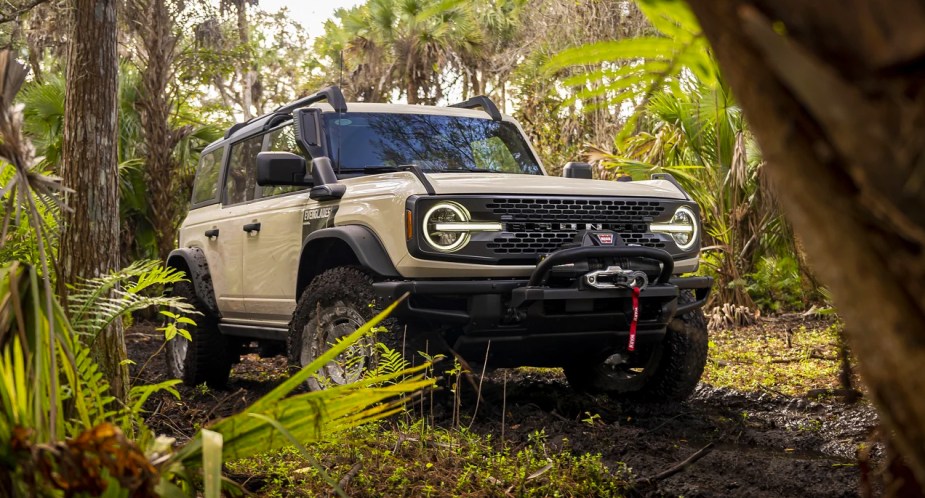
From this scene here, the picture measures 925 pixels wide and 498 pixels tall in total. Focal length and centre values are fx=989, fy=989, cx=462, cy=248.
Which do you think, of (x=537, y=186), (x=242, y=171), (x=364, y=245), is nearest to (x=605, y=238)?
(x=537, y=186)

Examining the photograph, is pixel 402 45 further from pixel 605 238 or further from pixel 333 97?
pixel 605 238

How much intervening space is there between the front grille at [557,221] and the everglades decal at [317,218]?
994 mm

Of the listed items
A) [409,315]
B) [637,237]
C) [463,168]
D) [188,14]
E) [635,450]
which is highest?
[188,14]

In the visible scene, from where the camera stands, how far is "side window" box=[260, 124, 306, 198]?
6359 millimetres

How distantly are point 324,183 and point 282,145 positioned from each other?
1048 millimetres

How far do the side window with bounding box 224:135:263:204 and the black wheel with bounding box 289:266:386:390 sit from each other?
1.73 metres

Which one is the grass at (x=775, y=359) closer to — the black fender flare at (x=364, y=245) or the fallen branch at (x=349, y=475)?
the black fender flare at (x=364, y=245)

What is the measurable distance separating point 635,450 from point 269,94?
3265 cm

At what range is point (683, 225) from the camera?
5.87 m

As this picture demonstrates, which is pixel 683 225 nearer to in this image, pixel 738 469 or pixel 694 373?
pixel 694 373

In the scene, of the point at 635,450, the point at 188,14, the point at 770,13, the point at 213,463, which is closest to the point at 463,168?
the point at 635,450

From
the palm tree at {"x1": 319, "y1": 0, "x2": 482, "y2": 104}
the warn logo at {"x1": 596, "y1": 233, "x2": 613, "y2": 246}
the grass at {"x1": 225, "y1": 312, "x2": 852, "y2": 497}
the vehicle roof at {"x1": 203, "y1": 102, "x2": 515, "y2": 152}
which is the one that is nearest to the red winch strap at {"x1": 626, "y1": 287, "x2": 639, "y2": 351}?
the warn logo at {"x1": 596, "y1": 233, "x2": 613, "y2": 246}

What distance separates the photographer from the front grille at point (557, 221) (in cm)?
516

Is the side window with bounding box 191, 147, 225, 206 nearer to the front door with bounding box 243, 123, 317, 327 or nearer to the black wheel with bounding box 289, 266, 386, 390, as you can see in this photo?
the front door with bounding box 243, 123, 317, 327
